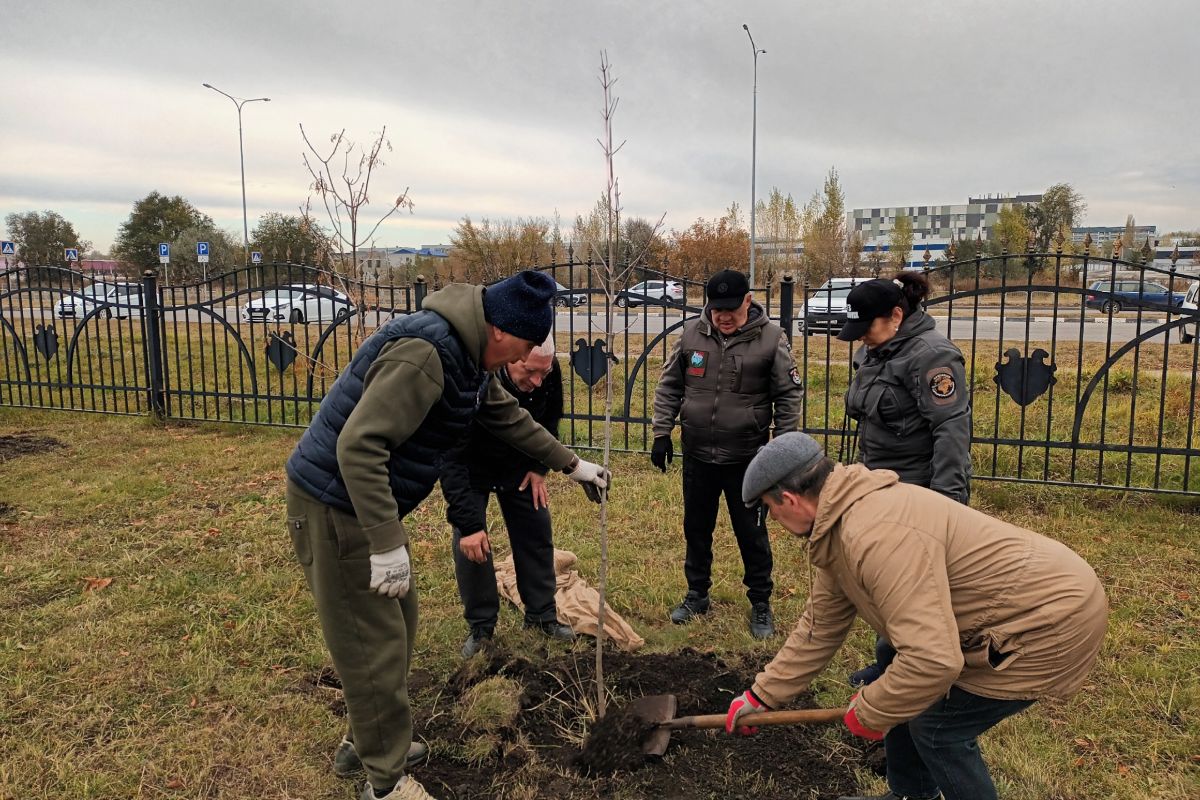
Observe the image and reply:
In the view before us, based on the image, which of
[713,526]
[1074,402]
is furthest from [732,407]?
[1074,402]

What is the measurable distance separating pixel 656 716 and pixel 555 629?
1.09m

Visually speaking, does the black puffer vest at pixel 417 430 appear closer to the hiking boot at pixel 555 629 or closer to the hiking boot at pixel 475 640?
the hiking boot at pixel 475 640

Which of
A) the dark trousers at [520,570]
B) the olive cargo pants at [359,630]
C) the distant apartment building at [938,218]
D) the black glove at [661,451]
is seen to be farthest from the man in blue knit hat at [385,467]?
the distant apartment building at [938,218]

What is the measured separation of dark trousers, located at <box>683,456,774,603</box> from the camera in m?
3.90

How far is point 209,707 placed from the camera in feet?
10.8

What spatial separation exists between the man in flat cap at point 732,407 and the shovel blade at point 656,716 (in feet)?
3.46

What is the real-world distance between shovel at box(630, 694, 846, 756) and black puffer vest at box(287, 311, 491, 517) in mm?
1210

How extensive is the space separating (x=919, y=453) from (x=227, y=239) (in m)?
41.9

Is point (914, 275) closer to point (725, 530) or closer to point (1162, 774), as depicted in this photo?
point (1162, 774)

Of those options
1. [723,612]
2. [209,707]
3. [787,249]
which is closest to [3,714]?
[209,707]

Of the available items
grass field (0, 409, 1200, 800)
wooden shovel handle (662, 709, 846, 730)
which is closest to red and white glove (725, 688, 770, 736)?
wooden shovel handle (662, 709, 846, 730)

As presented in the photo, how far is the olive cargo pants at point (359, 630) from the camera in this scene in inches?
92.4

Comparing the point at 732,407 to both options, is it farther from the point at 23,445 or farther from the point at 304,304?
the point at 23,445

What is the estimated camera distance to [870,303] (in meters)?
3.07
